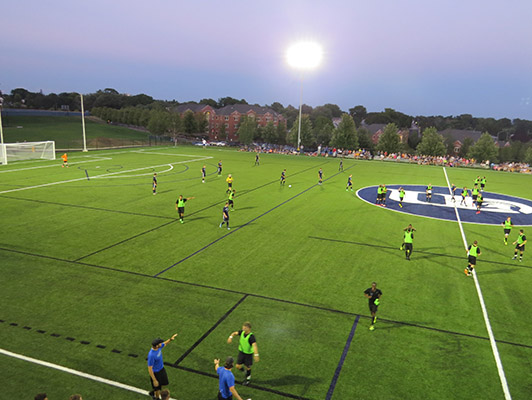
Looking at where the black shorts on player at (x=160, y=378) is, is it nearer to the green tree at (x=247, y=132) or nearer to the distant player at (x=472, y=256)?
the distant player at (x=472, y=256)

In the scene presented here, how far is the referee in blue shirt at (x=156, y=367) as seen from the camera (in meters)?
7.61

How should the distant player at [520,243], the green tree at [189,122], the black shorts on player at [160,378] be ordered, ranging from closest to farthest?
the black shorts on player at [160,378]
the distant player at [520,243]
the green tree at [189,122]

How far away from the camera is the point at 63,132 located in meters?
113

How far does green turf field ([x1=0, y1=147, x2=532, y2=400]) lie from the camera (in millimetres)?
8906

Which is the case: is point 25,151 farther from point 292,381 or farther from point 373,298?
point 292,381

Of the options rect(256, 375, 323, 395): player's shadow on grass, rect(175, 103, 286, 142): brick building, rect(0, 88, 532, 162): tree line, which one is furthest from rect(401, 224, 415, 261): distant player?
rect(175, 103, 286, 142): brick building

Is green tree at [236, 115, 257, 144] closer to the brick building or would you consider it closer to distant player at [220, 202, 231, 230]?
the brick building

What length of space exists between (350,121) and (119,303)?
81.7 m

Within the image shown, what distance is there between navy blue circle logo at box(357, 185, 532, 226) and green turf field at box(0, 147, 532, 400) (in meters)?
2.72

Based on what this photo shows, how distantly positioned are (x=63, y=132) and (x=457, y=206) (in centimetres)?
11680

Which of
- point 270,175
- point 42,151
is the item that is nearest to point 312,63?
point 270,175

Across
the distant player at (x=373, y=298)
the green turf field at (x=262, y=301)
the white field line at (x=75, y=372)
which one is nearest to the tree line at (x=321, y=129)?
the green turf field at (x=262, y=301)

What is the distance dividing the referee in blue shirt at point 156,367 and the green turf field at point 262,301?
0.56 metres

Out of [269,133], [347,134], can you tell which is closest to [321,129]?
[269,133]
